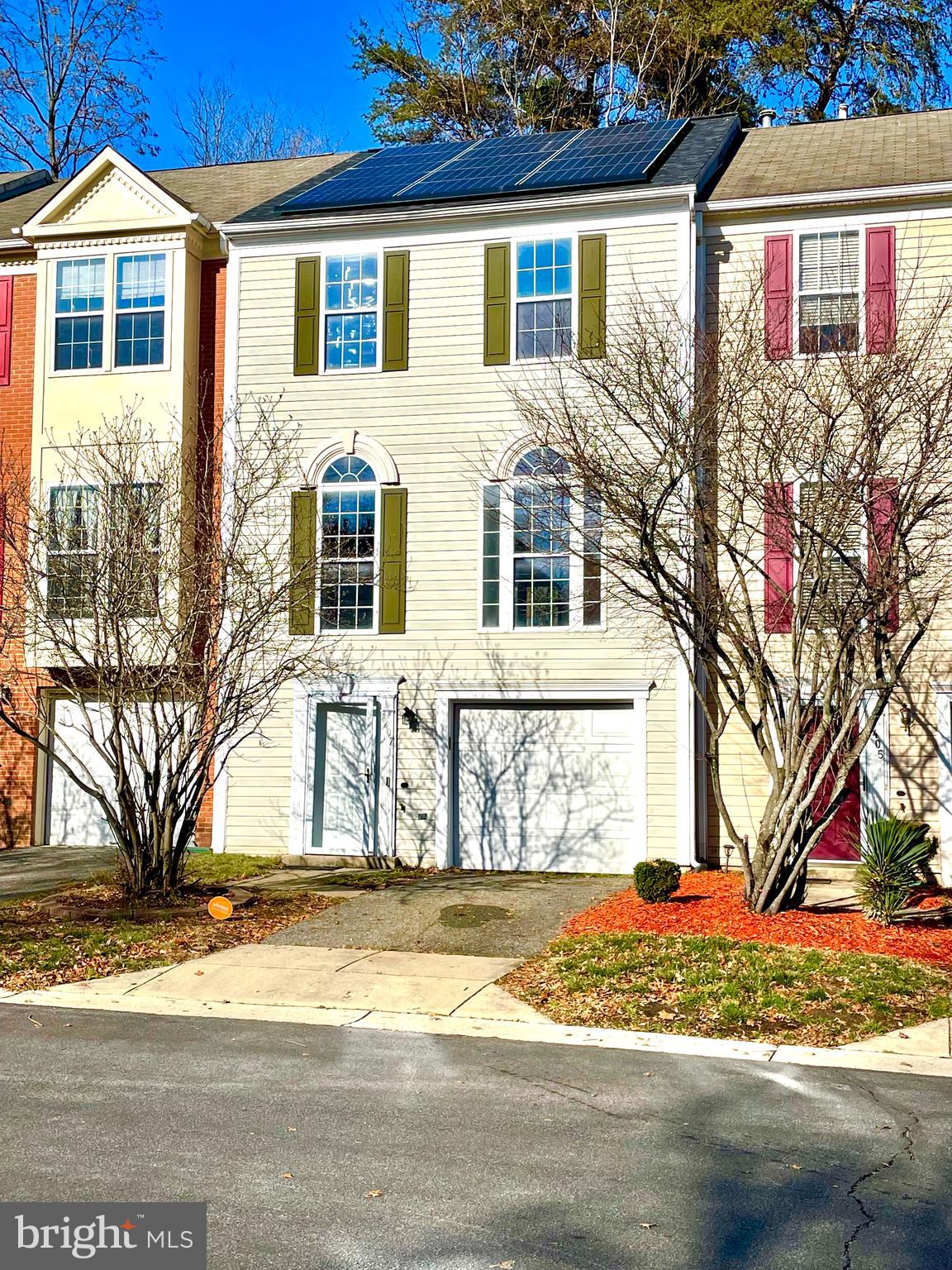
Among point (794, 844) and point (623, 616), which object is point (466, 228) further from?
point (794, 844)

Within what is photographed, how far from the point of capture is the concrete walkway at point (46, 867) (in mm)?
14753

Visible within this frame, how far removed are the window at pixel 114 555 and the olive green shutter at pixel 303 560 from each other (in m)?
1.71

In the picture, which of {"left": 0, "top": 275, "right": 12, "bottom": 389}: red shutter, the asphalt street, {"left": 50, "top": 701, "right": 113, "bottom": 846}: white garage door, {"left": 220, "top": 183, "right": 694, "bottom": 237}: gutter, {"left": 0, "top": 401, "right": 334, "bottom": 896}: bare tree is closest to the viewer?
the asphalt street

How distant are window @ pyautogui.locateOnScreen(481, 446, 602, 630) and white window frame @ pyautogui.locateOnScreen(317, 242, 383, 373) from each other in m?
2.48

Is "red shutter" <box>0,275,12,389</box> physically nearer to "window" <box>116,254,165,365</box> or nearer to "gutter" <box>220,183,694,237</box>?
"window" <box>116,254,165,365</box>

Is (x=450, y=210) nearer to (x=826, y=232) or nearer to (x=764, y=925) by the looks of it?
(x=826, y=232)

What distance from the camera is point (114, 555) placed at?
43.8 ft

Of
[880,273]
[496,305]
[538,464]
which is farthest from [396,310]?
[880,273]

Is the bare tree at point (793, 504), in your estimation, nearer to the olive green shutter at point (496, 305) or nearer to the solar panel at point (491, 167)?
the olive green shutter at point (496, 305)

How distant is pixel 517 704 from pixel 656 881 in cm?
451

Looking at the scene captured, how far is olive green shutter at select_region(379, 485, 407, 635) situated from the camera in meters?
17.0


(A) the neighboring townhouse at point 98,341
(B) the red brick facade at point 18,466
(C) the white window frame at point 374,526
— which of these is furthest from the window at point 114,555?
(B) the red brick facade at point 18,466

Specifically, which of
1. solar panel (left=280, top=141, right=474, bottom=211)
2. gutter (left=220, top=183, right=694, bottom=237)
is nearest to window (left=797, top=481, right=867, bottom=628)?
gutter (left=220, top=183, right=694, bottom=237)
